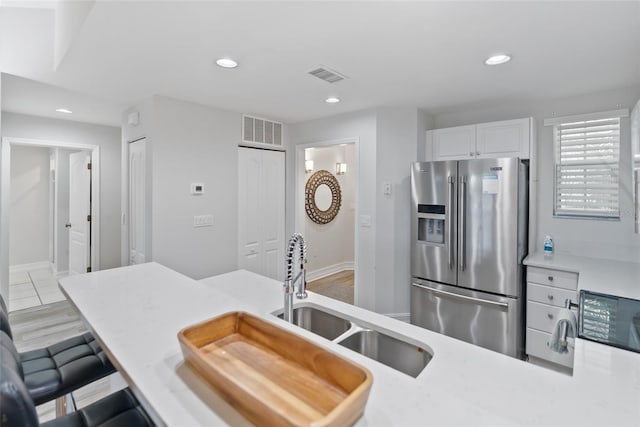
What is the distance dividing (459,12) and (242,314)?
1.76 m

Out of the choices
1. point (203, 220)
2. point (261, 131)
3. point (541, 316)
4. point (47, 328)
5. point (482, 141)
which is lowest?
point (47, 328)

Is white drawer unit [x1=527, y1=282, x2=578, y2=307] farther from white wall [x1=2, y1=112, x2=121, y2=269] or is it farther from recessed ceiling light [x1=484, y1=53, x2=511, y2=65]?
white wall [x1=2, y1=112, x2=121, y2=269]

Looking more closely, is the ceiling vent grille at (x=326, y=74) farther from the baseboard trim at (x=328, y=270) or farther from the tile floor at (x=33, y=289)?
the tile floor at (x=33, y=289)

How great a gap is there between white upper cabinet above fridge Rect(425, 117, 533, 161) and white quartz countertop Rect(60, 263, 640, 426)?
2.19m

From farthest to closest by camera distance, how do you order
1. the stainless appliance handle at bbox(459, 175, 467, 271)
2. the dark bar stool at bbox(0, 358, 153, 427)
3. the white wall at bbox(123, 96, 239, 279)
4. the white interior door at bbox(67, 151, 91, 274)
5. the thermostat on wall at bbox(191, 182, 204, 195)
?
the white interior door at bbox(67, 151, 91, 274) < the thermostat on wall at bbox(191, 182, 204, 195) < the white wall at bbox(123, 96, 239, 279) < the stainless appliance handle at bbox(459, 175, 467, 271) < the dark bar stool at bbox(0, 358, 153, 427)

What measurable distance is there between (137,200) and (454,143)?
10.8ft

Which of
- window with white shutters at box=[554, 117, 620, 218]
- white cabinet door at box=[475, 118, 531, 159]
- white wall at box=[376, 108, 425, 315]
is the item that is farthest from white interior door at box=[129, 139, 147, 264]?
window with white shutters at box=[554, 117, 620, 218]

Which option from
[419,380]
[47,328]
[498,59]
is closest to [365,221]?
[498,59]

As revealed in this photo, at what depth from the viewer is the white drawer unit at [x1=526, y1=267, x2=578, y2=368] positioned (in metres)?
2.46

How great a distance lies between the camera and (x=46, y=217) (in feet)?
19.1

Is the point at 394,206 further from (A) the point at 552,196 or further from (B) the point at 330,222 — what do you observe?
(B) the point at 330,222

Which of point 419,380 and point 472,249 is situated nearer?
point 419,380

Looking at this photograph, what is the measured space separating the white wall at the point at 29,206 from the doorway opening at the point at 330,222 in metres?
4.81

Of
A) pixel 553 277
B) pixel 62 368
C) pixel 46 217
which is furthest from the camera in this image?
pixel 46 217
